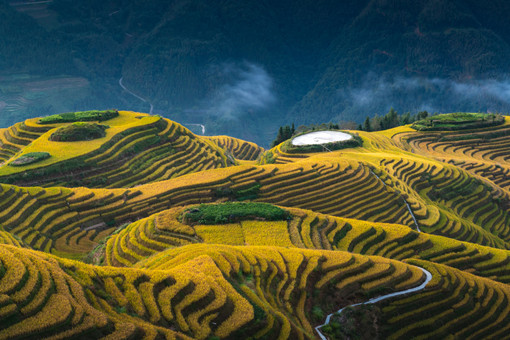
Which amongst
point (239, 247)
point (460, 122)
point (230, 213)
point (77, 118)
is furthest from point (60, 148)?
point (460, 122)

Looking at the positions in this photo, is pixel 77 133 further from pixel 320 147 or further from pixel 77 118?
pixel 320 147

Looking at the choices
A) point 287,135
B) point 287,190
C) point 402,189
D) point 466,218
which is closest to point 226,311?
point 287,190

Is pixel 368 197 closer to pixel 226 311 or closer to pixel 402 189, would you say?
pixel 402 189

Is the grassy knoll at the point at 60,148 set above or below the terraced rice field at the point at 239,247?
above

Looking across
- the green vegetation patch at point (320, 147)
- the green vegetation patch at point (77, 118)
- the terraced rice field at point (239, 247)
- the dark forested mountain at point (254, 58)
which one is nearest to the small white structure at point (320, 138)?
the green vegetation patch at point (320, 147)

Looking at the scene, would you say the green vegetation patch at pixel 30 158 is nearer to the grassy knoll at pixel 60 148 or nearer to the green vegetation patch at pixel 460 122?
the grassy knoll at pixel 60 148
